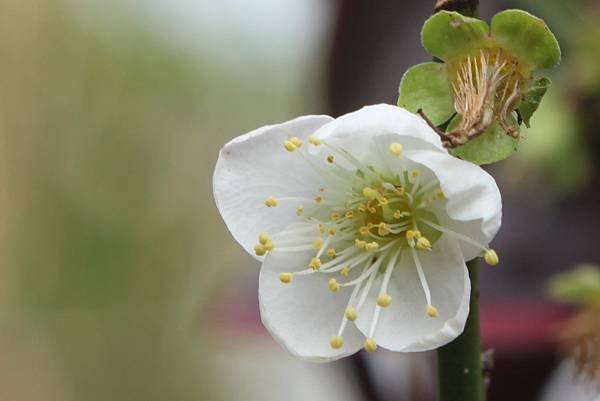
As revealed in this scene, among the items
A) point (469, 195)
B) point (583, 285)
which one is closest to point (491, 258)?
point (469, 195)

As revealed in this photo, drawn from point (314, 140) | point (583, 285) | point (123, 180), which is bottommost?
point (123, 180)

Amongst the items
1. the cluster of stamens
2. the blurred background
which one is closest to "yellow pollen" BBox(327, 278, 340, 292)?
the cluster of stamens

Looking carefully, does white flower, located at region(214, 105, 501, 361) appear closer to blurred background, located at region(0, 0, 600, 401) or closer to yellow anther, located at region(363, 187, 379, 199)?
yellow anther, located at region(363, 187, 379, 199)

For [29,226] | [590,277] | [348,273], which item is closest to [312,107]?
[590,277]

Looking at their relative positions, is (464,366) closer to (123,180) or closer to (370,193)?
(370,193)

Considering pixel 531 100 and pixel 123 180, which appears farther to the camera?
pixel 123 180

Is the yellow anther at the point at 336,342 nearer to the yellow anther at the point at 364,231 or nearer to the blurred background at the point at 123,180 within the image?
the yellow anther at the point at 364,231

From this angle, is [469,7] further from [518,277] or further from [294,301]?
[518,277]

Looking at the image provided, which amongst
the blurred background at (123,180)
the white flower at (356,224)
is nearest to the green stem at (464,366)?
the white flower at (356,224)
